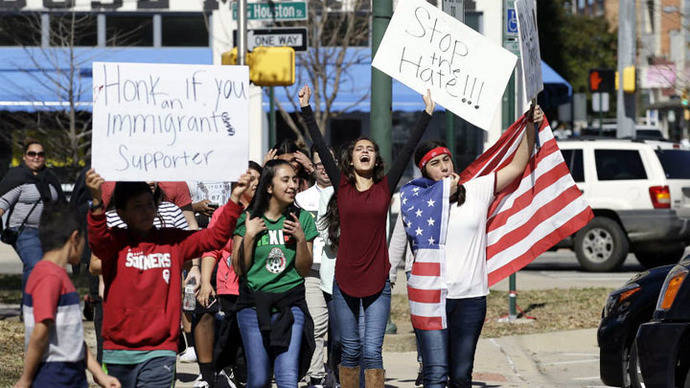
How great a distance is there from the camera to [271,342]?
260 inches

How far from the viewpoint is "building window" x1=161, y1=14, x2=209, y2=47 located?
25734 mm

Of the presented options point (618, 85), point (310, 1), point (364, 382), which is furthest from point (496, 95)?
point (618, 85)

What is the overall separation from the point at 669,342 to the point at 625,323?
4.24 feet

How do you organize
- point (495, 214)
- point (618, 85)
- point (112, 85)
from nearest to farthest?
1. point (112, 85)
2. point (495, 214)
3. point (618, 85)

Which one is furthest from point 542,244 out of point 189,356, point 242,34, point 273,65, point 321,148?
point 242,34

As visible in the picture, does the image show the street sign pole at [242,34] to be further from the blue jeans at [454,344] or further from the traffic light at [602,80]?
the traffic light at [602,80]

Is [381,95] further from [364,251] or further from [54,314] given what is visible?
[54,314]

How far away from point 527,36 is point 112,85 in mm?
2679

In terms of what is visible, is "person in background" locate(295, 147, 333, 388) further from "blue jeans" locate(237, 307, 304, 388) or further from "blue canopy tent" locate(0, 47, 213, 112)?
"blue canopy tent" locate(0, 47, 213, 112)

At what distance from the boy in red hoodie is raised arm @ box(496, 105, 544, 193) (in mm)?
1996

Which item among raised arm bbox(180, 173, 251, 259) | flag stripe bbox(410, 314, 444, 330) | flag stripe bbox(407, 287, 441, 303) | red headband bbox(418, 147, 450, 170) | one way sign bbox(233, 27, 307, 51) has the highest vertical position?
one way sign bbox(233, 27, 307, 51)

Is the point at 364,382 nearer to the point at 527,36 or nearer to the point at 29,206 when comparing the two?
the point at 527,36

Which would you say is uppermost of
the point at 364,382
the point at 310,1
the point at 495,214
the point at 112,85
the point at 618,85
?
the point at 310,1

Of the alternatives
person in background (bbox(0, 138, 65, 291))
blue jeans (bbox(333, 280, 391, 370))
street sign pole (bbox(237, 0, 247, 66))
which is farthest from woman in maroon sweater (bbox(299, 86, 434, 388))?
street sign pole (bbox(237, 0, 247, 66))
